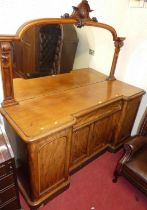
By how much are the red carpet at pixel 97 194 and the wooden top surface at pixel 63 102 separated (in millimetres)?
888

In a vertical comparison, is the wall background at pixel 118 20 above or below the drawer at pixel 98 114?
above

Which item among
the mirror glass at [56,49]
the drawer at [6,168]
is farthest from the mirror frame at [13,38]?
the drawer at [6,168]

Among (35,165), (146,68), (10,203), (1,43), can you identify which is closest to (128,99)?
(146,68)

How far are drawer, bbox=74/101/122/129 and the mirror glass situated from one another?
0.61 metres

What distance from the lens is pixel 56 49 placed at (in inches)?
65.9

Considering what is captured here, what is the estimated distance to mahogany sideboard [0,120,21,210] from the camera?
1141 millimetres

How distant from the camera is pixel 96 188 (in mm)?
1842

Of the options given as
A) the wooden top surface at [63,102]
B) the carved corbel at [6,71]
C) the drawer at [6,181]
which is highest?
the carved corbel at [6,71]

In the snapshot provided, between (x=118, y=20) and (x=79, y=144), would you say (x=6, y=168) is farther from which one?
(x=118, y=20)

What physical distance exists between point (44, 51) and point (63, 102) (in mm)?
528

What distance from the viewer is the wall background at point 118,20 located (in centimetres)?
133

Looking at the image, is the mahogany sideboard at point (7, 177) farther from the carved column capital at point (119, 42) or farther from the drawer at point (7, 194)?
the carved column capital at point (119, 42)

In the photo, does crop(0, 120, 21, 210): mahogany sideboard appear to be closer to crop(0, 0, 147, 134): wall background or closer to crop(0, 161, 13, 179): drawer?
crop(0, 161, 13, 179): drawer

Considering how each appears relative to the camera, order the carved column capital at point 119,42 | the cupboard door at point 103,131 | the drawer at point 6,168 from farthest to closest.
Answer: the carved column capital at point 119,42 → the cupboard door at point 103,131 → the drawer at point 6,168
